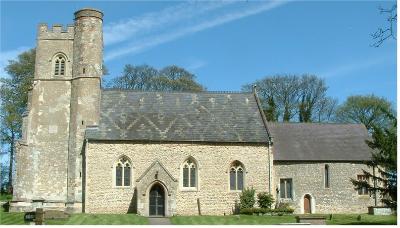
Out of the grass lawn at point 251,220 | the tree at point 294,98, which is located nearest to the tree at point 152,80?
the tree at point 294,98

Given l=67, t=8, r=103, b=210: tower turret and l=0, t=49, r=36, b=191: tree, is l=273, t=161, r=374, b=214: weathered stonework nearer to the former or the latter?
l=67, t=8, r=103, b=210: tower turret

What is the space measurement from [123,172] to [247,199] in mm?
7678

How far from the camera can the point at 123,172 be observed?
3403 cm

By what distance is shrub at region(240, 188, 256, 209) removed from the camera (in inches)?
1340

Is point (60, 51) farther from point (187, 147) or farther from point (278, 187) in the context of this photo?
point (278, 187)

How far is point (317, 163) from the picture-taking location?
37.4 m

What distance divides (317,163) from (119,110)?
13.5m

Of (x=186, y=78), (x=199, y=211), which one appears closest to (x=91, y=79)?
(x=199, y=211)

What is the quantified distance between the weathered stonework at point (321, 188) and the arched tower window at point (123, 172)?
31.7ft

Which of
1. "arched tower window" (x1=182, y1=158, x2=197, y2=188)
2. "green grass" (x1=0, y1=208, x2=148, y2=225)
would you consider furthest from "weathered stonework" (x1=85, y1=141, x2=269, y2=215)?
"green grass" (x1=0, y1=208, x2=148, y2=225)

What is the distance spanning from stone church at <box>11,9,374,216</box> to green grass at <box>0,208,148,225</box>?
2.73 metres

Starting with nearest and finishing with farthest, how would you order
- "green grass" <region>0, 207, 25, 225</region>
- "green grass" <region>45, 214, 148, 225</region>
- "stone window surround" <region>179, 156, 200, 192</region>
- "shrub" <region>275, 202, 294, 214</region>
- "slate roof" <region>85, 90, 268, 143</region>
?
1. "green grass" <region>45, 214, 148, 225</region>
2. "green grass" <region>0, 207, 25, 225</region>
3. "shrub" <region>275, 202, 294, 214</region>
4. "stone window surround" <region>179, 156, 200, 192</region>
5. "slate roof" <region>85, 90, 268, 143</region>

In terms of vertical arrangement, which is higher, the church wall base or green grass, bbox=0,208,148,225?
the church wall base

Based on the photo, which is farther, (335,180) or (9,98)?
(9,98)
